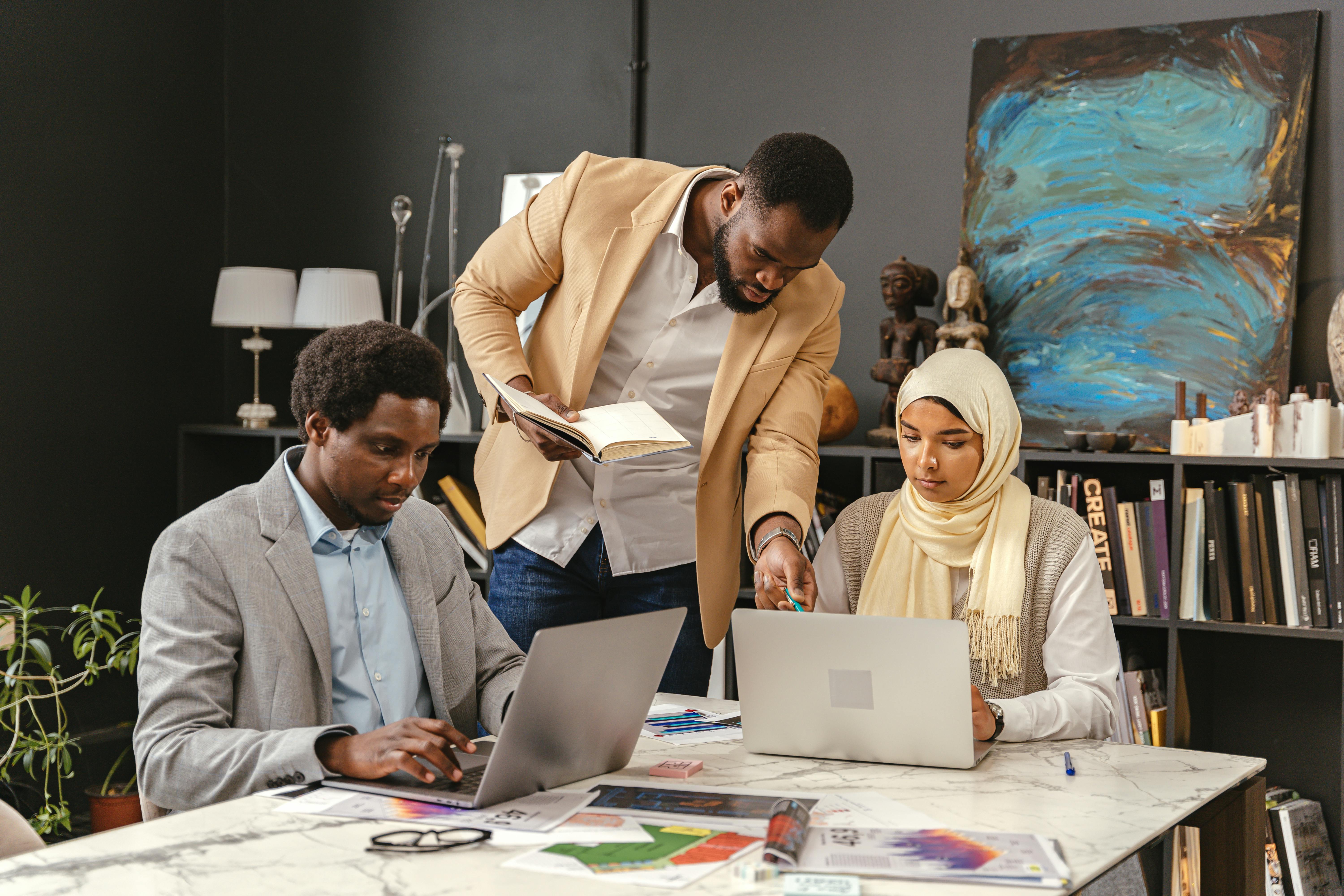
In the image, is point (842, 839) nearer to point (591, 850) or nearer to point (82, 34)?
point (591, 850)

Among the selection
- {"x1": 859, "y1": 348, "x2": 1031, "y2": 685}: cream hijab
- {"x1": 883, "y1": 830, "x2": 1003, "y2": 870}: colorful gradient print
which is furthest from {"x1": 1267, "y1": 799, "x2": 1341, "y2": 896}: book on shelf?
{"x1": 883, "y1": 830, "x2": 1003, "y2": 870}: colorful gradient print

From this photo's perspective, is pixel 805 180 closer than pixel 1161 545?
Yes

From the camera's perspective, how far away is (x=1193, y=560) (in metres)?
2.73

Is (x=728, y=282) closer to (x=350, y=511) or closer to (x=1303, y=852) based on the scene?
(x=350, y=511)

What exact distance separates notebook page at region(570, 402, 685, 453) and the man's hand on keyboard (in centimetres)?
47

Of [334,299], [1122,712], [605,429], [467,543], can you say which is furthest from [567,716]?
[334,299]

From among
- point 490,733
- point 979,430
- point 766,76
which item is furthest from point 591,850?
point 766,76

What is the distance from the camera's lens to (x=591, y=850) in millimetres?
1179

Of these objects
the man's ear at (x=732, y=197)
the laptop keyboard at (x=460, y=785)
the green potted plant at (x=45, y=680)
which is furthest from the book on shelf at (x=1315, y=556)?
the green potted plant at (x=45, y=680)

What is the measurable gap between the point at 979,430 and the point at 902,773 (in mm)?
753

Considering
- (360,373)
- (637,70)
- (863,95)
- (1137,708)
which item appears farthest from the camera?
(637,70)

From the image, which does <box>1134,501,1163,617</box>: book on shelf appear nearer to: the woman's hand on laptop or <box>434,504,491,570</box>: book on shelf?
the woman's hand on laptop

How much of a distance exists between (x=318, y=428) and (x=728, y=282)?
70 cm

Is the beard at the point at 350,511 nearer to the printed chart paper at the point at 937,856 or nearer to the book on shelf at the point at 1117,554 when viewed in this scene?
the printed chart paper at the point at 937,856
